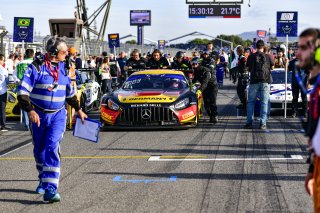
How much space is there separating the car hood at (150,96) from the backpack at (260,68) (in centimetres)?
165

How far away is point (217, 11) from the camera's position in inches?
1610

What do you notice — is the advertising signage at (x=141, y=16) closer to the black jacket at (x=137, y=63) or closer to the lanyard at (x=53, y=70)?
the black jacket at (x=137, y=63)

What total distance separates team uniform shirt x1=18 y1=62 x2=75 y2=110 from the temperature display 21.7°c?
33.3m

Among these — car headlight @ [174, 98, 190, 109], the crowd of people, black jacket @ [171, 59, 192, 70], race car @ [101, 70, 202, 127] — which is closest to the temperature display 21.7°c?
black jacket @ [171, 59, 192, 70]

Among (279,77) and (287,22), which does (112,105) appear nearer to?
(279,77)

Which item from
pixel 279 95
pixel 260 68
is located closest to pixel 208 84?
pixel 260 68

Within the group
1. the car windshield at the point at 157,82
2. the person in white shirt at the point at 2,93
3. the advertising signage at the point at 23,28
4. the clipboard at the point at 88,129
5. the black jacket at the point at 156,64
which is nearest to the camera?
the clipboard at the point at 88,129

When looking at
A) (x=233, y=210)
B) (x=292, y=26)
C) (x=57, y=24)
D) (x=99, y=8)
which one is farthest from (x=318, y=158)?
(x=99, y=8)

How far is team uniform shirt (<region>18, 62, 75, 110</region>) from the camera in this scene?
7.39 metres

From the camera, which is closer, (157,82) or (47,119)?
(47,119)

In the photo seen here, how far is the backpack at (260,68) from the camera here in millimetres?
14352

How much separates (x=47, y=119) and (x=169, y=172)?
2.36 m

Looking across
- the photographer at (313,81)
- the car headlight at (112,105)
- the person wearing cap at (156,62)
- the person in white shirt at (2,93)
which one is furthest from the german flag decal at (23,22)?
the photographer at (313,81)

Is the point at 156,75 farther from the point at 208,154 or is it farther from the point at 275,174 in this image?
the point at 275,174
